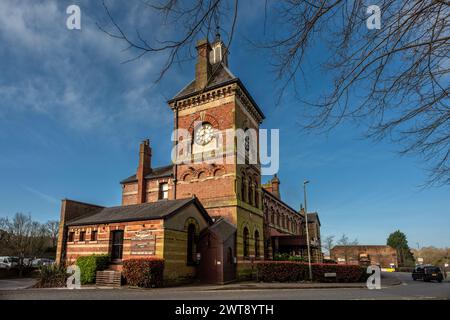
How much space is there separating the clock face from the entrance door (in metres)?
9.90

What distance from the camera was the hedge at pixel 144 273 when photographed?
1664 cm

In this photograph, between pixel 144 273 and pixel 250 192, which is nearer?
pixel 144 273

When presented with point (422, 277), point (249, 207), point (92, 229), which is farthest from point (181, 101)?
point (422, 277)

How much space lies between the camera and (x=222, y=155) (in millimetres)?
24406

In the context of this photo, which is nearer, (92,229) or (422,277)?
(92,229)

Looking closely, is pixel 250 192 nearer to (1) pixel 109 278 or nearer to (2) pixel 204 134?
(2) pixel 204 134

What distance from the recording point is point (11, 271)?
28906 mm

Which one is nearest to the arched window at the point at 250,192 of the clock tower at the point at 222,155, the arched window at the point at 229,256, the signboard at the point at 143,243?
the clock tower at the point at 222,155

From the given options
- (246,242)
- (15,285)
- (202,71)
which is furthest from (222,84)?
(15,285)

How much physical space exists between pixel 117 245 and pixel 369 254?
6355 cm

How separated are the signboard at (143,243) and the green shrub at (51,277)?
463 centimetres

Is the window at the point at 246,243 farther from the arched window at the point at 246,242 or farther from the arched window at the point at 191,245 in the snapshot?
the arched window at the point at 191,245
